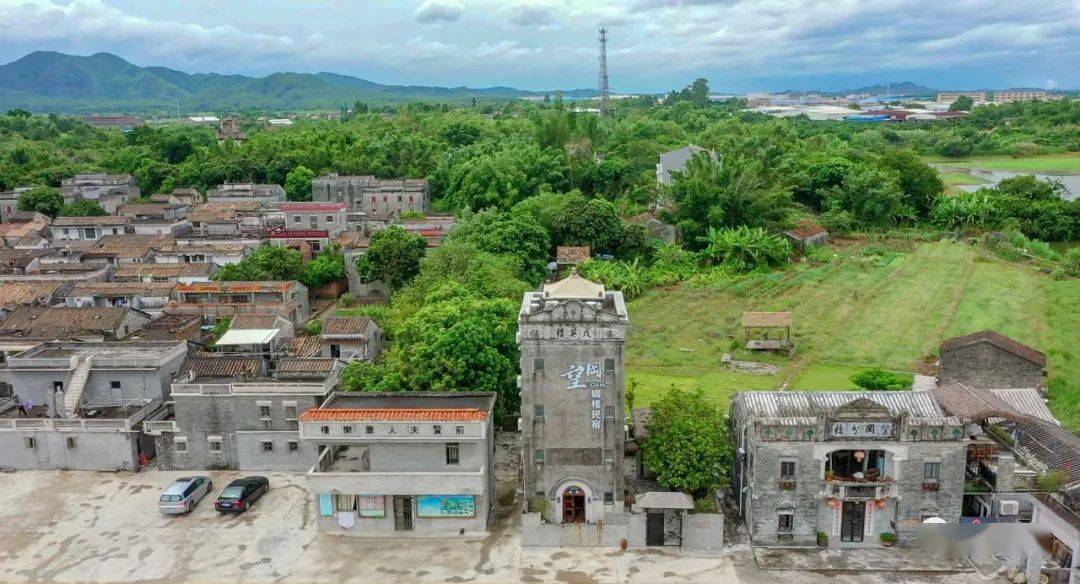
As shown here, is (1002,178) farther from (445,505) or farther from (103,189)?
(103,189)

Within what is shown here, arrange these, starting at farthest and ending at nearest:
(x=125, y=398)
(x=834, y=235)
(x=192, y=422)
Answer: (x=834, y=235) → (x=125, y=398) → (x=192, y=422)

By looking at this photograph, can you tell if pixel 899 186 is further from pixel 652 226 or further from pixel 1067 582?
pixel 1067 582

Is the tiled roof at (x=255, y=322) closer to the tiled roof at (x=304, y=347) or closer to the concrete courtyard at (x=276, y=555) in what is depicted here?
the tiled roof at (x=304, y=347)

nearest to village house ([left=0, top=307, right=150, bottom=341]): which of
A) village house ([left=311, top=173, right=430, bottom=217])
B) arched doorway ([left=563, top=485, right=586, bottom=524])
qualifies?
arched doorway ([left=563, top=485, right=586, bottom=524])

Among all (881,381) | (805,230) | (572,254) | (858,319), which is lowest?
(858,319)

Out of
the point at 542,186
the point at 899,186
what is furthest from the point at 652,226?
the point at 899,186

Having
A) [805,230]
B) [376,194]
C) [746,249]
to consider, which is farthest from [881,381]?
[376,194]
